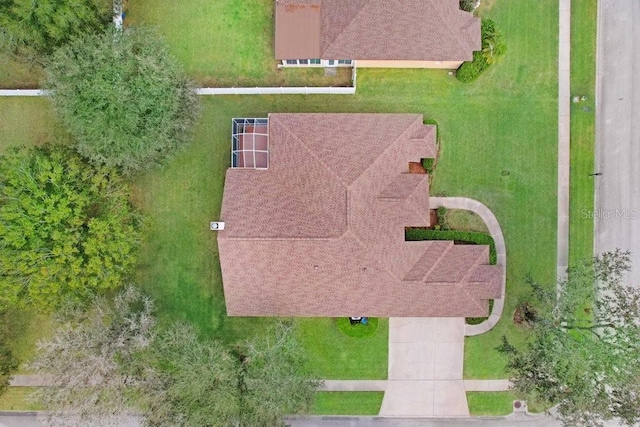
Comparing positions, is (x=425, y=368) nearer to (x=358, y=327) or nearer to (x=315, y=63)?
(x=358, y=327)

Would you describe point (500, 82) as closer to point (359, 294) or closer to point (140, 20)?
point (359, 294)

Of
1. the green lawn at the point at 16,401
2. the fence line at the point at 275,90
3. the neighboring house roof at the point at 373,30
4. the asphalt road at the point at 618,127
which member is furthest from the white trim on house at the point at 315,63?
the green lawn at the point at 16,401

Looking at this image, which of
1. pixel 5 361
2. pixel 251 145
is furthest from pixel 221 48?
pixel 5 361

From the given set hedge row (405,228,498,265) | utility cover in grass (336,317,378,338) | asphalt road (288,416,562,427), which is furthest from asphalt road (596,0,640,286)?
utility cover in grass (336,317,378,338)

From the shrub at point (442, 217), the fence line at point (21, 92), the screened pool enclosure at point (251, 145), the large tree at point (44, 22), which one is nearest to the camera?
the large tree at point (44, 22)

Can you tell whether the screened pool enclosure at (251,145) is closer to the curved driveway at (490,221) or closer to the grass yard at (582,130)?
the curved driveway at (490,221)

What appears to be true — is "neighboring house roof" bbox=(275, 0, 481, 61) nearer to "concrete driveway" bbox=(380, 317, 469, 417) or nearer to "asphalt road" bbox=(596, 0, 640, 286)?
"asphalt road" bbox=(596, 0, 640, 286)

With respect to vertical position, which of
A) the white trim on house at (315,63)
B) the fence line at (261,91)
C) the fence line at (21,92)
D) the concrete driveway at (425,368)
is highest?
the white trim on house at (315,63)
